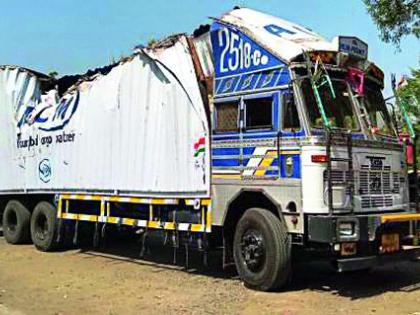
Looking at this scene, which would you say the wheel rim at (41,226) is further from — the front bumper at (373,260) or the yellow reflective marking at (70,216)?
the front bumper at (373,260)

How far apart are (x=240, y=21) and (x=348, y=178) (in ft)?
9.19

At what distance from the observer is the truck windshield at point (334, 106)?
8.06 m

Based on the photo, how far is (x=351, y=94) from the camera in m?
8.66

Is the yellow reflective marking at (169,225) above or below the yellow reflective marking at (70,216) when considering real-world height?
below

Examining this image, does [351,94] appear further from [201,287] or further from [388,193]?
[201,287]

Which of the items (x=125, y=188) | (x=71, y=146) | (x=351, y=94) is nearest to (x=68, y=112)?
(x=71, y=146)

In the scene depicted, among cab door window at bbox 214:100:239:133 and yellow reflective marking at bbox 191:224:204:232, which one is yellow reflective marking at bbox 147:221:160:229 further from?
cab door window at bbox 214:100:239:133

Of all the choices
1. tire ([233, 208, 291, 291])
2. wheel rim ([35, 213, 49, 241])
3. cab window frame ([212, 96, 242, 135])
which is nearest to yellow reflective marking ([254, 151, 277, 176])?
tire ([233, 208, 291, 291])

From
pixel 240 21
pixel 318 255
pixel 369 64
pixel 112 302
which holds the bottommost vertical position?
pixel 112 302

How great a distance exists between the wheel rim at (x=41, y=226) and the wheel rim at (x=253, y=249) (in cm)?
617

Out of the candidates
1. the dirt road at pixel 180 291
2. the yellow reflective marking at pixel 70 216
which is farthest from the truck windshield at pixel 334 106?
the yellow reflective marking at pixel 70 216

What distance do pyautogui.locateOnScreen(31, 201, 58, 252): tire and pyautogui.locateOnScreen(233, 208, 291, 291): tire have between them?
554 cm

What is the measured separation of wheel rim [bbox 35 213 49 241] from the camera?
13340mm

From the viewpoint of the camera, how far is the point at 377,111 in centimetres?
905
